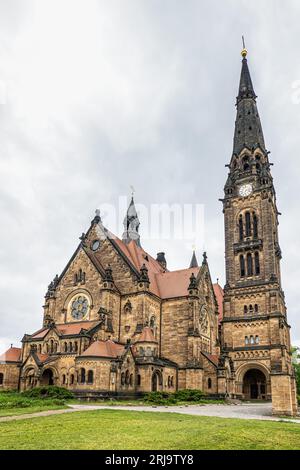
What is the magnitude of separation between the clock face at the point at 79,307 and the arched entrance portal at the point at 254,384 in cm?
2197

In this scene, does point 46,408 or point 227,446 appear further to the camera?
point 46,408

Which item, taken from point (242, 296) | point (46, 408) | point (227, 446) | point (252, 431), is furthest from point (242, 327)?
point (227, 446)

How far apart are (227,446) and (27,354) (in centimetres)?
3714

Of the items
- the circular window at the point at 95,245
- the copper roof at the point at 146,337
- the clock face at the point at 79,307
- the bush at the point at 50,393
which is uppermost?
the circular window at the point at 95,245

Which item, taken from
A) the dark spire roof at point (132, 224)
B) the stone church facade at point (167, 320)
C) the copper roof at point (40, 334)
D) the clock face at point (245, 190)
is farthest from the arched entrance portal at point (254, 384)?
the dark spire roof at point (132, 224)

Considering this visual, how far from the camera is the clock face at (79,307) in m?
47.3

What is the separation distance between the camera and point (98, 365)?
3822 centimetres

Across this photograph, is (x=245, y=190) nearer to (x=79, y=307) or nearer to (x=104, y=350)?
(x=79, y=307)

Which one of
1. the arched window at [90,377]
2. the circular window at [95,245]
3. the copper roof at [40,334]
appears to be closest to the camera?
the arched window at [90,377]

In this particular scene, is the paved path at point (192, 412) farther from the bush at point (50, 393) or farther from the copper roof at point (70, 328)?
the copper roof at point (70, 328)

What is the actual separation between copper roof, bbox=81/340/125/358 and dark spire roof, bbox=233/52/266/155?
3627 cm

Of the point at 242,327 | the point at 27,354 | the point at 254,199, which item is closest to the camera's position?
the point at 27,354
